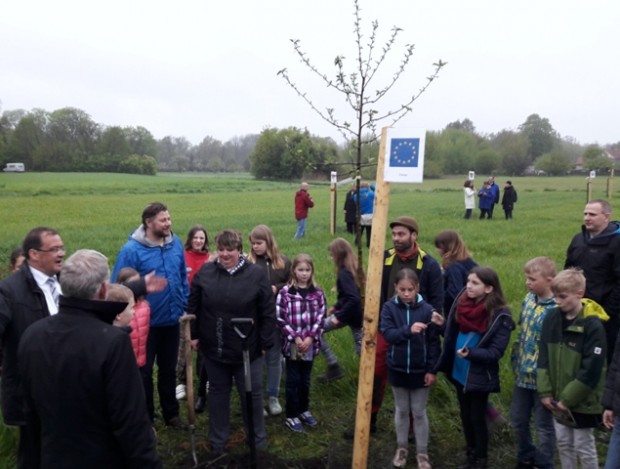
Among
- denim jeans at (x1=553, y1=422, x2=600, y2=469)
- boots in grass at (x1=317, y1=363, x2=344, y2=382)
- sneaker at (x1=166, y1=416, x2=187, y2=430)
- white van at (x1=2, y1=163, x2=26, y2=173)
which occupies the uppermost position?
white van at (x1=2, y1=163, x2=26, y2=173)

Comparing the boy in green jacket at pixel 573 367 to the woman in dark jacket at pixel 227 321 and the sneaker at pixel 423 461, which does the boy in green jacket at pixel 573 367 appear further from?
the woman in dark jacket at pixel 227 321

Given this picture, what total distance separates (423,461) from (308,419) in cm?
125

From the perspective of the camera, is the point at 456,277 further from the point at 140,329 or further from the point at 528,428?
the point at 140,329

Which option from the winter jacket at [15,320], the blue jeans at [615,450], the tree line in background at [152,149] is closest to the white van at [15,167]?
the tree line in background at [152,149]

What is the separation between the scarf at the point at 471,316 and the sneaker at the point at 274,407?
2.12 m

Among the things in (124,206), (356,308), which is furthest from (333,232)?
(124,206)

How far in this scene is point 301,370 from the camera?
527 cm

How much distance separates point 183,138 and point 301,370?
129 m

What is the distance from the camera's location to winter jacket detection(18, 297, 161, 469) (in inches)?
101

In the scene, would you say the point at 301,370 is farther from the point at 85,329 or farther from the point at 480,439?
the point at 85,329

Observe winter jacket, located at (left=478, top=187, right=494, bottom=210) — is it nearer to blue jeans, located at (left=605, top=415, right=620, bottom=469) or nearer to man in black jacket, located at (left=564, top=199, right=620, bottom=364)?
man in black jacket, located at (left=564, top=199, right=620, bottom=364)

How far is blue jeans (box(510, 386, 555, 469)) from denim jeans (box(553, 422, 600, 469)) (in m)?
0.15

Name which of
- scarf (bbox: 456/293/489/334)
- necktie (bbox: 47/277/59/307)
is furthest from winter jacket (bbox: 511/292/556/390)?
necktie (bbox: 47/277/59/307)

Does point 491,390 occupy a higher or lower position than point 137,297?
lower
